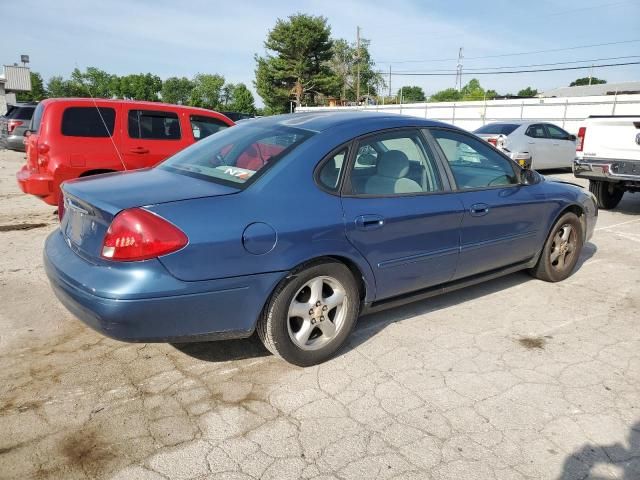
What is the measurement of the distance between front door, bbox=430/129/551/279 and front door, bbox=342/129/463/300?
15 centimetres

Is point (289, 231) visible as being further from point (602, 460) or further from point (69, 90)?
point (69, 90)

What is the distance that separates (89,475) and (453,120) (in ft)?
104

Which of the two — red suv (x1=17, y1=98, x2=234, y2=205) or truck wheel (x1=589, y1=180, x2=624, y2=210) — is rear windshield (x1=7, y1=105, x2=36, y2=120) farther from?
truck wheel (x1=589, y1=180, x2=624, y2=210)

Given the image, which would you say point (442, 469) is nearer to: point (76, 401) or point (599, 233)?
point (76, 401)

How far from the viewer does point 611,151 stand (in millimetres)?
7902

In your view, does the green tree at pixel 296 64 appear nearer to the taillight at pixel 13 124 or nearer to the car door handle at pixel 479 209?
the taillight at pixel 13 124

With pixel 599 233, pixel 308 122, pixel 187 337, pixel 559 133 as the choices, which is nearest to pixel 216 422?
pixel 187 337

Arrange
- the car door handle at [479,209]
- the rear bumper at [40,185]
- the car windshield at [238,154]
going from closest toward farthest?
1. the car windshield at [238,154]
2. the car door handle at [479,209]
3. the rear bumper at [40,185]

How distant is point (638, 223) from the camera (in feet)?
25.6

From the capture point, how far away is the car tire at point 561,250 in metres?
4.72

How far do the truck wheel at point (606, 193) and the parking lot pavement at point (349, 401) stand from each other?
528 centimetres

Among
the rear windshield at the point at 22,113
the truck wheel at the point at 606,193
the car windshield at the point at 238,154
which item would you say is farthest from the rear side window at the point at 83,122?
the rear windshield at the point at 22,113

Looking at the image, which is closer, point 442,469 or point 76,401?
point 442,469

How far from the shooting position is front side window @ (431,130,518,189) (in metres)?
3.86
